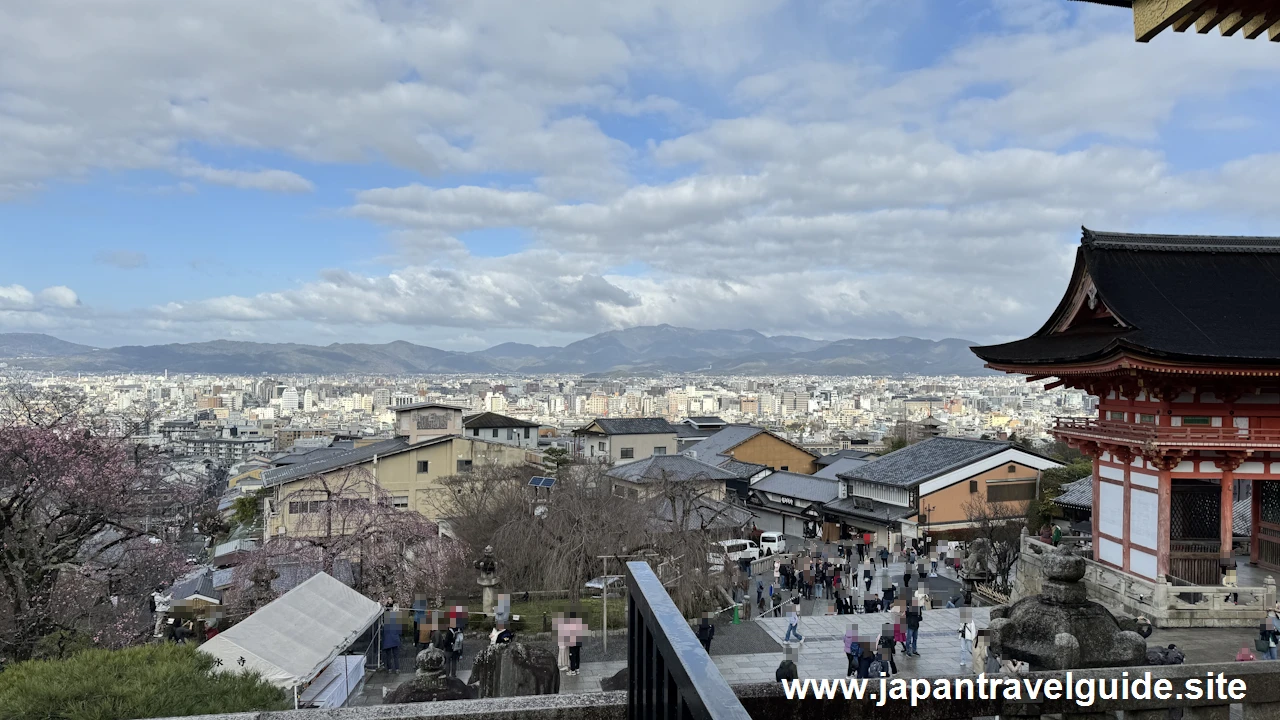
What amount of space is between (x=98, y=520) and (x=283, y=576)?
6.77m

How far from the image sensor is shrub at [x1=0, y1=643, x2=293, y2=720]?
586cm

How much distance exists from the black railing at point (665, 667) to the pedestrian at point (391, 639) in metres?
16.2

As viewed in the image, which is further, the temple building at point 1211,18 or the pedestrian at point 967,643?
the pedestrian at point 967,643

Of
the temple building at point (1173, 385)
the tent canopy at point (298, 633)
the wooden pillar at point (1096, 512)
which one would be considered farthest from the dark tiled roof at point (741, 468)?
the tent canopy at point (298, 633)

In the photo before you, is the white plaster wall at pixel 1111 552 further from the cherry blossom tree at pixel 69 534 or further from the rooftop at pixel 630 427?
the rooftop at pixel 630 427

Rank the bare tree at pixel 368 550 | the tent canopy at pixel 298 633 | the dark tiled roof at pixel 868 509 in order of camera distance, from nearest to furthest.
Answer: the tent canopy at pixel 298 633 → the bare tree at pixel 368 550 → the dark tiled roof at pixel 868 509

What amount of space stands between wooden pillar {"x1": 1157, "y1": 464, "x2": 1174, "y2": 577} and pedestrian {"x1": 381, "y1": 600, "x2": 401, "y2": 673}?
15882 millimetres

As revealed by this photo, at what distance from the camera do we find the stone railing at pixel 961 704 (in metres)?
3.57

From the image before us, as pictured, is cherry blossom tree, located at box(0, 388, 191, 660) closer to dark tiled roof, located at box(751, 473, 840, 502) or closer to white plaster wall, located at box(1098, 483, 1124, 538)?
white plaster wall, located at box(1098, 483, 1124, 538)

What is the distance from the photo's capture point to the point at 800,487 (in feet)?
144

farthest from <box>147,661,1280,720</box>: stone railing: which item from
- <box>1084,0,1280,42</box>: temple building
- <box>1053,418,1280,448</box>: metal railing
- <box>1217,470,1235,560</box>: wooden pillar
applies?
<box>1217,470,1235,560</box>: wooden pillar

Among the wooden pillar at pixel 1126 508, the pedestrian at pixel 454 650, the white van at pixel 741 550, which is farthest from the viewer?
the white van at pixel 741 550

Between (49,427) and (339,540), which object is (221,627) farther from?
(49,427)

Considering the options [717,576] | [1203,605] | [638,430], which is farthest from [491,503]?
[638,430]
